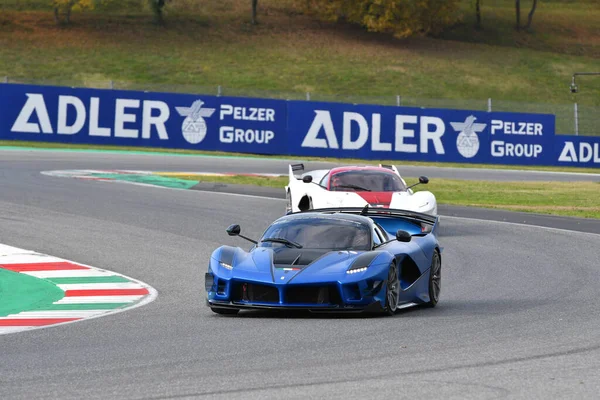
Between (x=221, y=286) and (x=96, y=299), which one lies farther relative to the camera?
(x=96, y=299)

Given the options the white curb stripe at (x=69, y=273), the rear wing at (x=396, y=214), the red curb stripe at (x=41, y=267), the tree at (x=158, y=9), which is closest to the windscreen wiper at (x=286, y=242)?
the rear wing at (x=396, y=214)

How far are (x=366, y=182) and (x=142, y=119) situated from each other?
20.2m

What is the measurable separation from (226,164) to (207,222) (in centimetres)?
1431

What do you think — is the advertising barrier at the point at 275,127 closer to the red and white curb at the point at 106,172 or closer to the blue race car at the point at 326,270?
the red and white curb at the point at 106,172

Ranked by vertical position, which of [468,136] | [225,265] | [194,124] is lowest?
[225,265]

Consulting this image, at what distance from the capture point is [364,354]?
845 cm

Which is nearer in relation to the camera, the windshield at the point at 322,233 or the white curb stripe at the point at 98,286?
the windshield at the point at 322,233

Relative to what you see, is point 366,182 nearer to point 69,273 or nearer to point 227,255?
point 69,273

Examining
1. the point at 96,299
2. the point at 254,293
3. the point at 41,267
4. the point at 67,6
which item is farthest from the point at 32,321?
the point at 67,6

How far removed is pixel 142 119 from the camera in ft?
124

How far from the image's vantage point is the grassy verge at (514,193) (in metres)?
26.0

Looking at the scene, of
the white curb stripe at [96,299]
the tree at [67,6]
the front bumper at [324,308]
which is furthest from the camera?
the tree at [67,6]

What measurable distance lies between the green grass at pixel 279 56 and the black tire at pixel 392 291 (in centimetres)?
4608

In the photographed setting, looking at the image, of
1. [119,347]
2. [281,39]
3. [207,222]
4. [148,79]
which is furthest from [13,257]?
[281,39]
